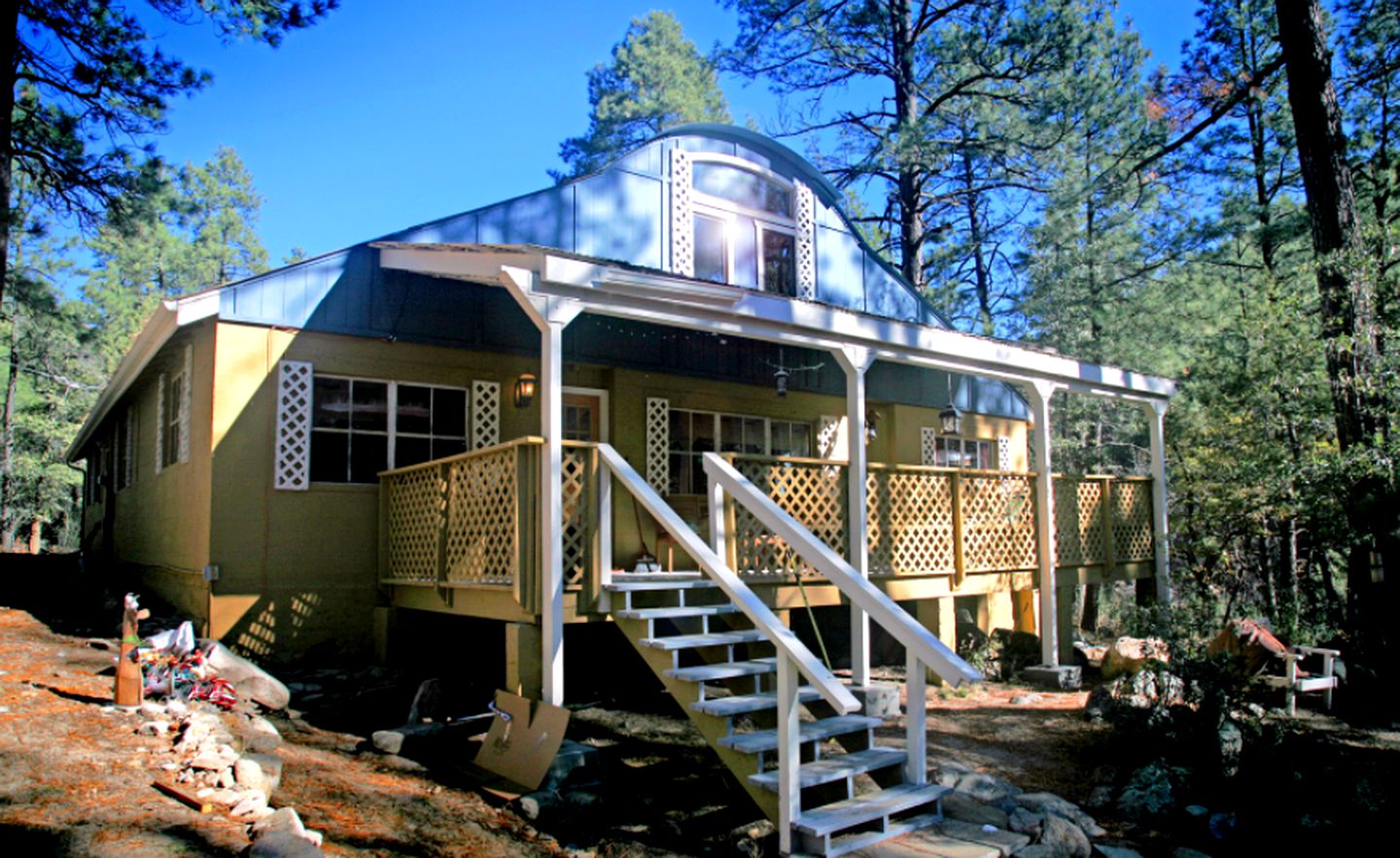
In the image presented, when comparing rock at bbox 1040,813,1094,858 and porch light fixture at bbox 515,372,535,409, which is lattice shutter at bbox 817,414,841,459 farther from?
rock at bbox 1040,813,1094,858

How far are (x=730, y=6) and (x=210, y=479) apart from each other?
14.5 m

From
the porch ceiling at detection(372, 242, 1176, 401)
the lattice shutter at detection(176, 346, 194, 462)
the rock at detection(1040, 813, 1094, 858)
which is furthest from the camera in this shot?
the lattice shutter at detection(176, 346, 194, 462)

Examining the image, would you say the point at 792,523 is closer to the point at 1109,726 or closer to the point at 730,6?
the point at 1109,726

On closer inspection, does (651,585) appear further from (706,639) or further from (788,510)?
(788,510)

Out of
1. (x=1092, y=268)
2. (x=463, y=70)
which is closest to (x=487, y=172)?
(x=463, y=70)

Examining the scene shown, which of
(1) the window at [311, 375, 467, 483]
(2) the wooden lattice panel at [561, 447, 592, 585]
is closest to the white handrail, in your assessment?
(2) the wooden lattice panel at [561, 447, 592, 585]

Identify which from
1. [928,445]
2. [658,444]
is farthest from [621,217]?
[928,445]

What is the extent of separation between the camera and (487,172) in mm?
38062

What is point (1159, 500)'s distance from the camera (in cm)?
1266

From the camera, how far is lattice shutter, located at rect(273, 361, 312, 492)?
29.3ft

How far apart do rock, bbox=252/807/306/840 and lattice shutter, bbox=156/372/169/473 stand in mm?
7912

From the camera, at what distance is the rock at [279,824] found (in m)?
4.43

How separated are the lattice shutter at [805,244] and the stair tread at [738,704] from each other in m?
7.37

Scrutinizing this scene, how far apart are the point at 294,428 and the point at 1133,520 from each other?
10379 millimetres
